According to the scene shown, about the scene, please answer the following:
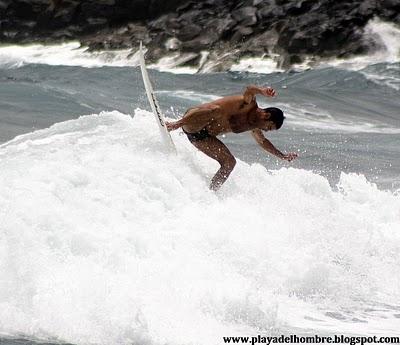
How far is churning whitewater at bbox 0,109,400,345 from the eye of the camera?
214 inches

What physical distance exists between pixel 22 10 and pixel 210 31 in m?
7.03

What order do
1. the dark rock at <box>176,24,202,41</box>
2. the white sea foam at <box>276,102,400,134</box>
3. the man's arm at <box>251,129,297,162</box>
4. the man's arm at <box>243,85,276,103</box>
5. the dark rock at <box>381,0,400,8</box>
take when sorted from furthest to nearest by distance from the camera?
the dark rock at <box>176,24,202,41</box> → the dark rock at <box>381,0,400,8</box> → the white sea foam at <box>276,102,400,134</box> → the man's arm at <box>251,129,297,162</box> → the man's arm at <box>243,85,276,103</box>

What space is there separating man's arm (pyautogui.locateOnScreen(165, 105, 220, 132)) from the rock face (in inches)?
621

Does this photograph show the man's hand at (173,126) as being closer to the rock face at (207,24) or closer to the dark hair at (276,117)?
the dark hair at (276,117)

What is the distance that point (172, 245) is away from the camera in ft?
21.2

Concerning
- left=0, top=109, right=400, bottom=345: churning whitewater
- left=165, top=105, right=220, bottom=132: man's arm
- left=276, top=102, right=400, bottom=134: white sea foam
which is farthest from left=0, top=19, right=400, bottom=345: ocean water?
left=276, top=102, right=400, bottom=134: white sea foam

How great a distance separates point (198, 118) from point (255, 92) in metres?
0.55

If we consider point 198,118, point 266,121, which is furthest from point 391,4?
point 198,118

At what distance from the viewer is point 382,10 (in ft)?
80.5

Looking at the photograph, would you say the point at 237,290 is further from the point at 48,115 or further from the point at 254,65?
the point at 254,65

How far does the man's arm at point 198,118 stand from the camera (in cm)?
812

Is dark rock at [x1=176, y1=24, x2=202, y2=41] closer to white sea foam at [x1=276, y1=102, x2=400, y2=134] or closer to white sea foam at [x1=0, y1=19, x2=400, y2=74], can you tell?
white sea foam at [x1=0, y1=19, x2=400, y2=74]

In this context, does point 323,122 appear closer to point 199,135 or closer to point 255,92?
point 199,135

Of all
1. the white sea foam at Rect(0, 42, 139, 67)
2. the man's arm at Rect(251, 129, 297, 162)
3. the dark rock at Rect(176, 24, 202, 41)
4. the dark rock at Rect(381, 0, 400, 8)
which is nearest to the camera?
the man's arm at Rect(251, 129, 297, 162)
